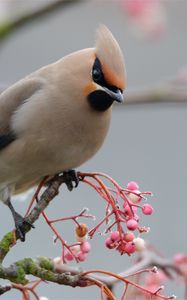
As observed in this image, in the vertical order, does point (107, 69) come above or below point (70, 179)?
above

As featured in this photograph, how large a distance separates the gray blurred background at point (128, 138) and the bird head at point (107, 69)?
1.10 m

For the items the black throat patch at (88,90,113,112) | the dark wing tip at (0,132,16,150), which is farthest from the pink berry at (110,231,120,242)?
the dark wing tip at (0,132,16,150)

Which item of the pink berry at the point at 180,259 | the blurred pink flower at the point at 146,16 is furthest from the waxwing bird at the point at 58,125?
the blurred pink flower at the point at 146,16

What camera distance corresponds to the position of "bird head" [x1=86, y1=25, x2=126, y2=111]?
Answer: 3.49 m

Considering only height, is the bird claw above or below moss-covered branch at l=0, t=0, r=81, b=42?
below

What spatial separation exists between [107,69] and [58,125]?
41cm

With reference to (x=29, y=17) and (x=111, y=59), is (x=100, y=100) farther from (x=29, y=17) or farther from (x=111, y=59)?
(x=29, y=17)

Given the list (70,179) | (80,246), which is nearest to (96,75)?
(70,179)

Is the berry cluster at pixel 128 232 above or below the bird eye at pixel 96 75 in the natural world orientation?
below

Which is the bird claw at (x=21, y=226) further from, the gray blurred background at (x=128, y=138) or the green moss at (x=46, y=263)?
the gray blurred background at (x=128, y=138)

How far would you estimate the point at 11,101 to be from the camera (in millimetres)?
4090

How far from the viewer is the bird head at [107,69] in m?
3.49

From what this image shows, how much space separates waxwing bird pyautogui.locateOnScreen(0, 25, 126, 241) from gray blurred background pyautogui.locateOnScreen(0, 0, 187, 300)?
2.86 ft

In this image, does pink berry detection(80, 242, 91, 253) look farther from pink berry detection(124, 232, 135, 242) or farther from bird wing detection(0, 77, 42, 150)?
bird wing detection(0, 77, 42, 150)
